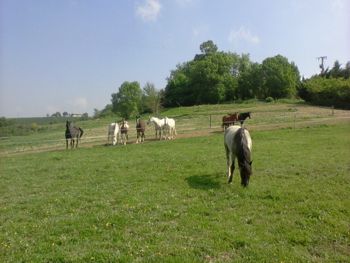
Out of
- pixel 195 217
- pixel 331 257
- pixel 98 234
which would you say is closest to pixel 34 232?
pixel 98 234

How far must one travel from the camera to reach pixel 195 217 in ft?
21.9

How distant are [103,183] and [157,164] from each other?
3.21m

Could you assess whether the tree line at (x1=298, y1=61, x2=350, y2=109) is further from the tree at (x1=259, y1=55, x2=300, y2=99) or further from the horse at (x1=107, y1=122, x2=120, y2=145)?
the horse at (x1=107, y1=122, x2=120, y2=145)

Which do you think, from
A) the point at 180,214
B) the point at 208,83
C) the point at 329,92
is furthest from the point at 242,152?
the point at 208,83

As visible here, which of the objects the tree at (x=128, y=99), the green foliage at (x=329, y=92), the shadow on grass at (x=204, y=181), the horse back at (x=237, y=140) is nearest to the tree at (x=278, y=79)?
the green foliage at (x=329, y=92)

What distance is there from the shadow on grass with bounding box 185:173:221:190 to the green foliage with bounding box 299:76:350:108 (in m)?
44.5

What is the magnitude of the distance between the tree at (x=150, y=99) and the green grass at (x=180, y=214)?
213 feet

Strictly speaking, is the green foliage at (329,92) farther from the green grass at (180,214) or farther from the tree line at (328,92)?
the green grass at (180,214)

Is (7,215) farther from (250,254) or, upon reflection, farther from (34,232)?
(250,254)

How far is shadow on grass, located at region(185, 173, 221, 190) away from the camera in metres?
9.09

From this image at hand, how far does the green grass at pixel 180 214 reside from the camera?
17.3 feet

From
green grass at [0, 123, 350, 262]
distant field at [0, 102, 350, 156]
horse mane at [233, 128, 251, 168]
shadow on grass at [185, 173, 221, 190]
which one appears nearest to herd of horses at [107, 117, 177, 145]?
distant field at [0, 102, 350, 156]

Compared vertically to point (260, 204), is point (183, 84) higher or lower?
higher

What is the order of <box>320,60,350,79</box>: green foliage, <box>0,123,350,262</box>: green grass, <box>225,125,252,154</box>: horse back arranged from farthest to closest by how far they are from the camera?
<box>320,60,350,79</box>: green foliage, <box>225,125,252,154</box>: horse back, <box>0,123,350,262</box>: green grass
